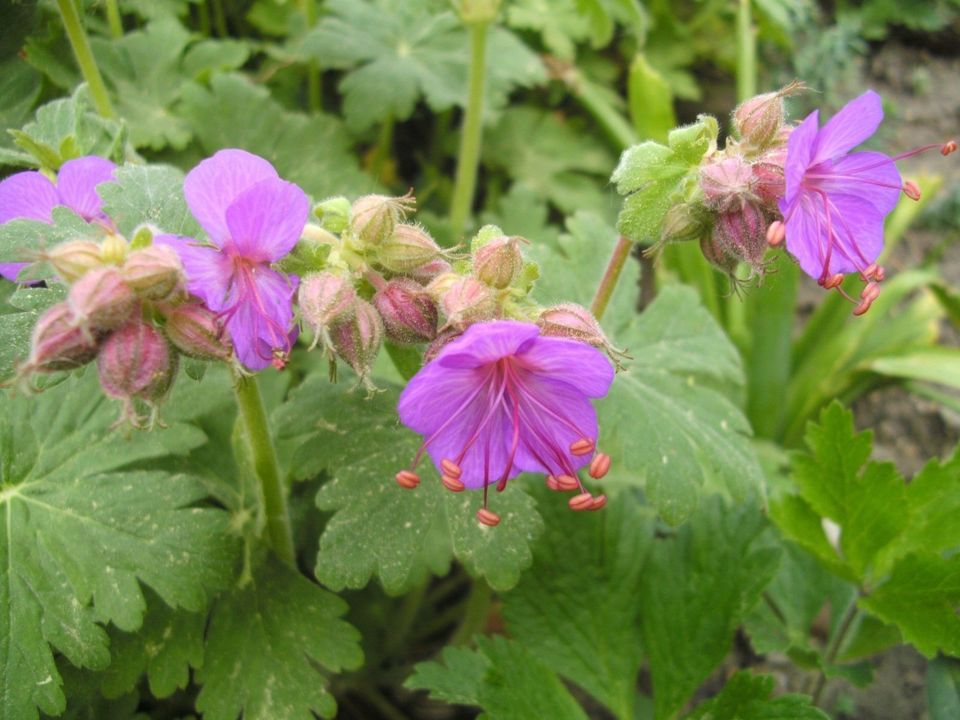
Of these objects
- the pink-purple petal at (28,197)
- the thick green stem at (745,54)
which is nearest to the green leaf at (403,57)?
the thick green stem at (745,54)

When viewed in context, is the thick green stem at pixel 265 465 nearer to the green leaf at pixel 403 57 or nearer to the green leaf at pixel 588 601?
the green leaf at pixel 588 601

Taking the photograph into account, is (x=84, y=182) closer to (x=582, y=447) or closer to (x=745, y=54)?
(x=582, y=447)

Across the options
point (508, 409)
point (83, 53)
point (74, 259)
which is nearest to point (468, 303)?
point (508, 409)

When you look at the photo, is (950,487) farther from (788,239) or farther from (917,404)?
(917,404)

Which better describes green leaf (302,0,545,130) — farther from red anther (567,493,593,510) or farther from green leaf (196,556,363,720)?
red anther (567,493,593,510)

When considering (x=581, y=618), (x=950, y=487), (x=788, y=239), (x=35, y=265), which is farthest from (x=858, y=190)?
(x=35, y=265)

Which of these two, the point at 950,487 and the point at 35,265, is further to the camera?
the point at 950,487
